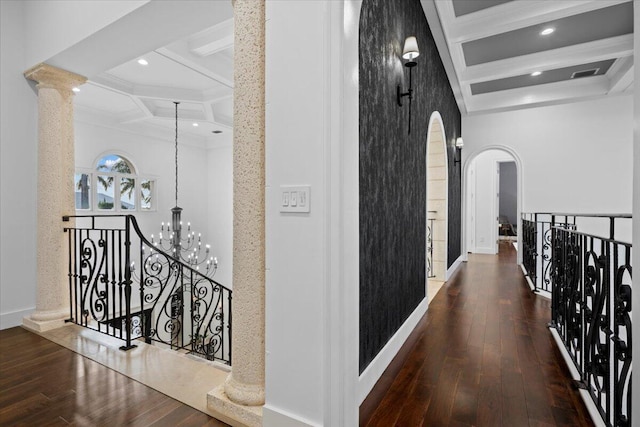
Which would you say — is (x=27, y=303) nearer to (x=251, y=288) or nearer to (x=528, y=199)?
(x=251, y=288)

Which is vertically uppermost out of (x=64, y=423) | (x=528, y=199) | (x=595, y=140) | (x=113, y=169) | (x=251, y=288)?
(x=595, y=140)

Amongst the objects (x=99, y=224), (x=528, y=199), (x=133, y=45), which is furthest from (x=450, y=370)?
(x=99, y=224)

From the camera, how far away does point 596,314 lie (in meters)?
1.70

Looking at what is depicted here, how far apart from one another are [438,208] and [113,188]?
6.72 metres

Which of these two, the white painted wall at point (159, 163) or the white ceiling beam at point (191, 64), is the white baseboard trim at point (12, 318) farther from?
the white painted wall at point (159, 163)

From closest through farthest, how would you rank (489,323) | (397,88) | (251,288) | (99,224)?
(251,288) → (397,88) → (489,323) → (99,224)

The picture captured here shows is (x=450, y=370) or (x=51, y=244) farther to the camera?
(x=51, y=244)

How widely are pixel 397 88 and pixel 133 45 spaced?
7.54 feet

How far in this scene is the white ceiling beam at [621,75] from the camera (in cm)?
519

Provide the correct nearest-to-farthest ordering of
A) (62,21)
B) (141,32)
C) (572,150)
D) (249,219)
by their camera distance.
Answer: (249,219), (141,32), (62,21), (572,150)

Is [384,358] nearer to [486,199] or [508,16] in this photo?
[508,16]

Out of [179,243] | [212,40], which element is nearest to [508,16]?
[212,40]

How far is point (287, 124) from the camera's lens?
59.4 inches

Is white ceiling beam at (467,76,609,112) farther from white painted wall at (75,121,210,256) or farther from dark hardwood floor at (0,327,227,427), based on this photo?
dark hardwood floor at (0,327,227,427)
